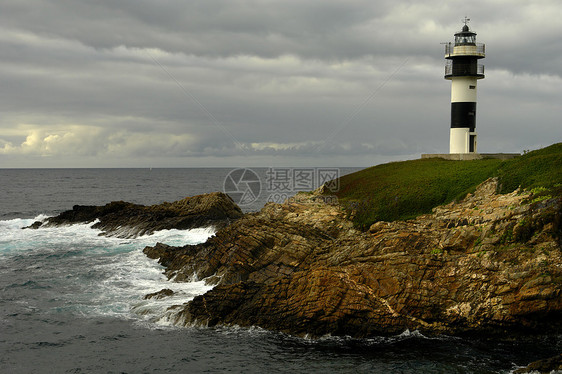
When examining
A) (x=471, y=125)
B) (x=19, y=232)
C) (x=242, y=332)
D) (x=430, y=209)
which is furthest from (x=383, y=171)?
(x=19, y=232)

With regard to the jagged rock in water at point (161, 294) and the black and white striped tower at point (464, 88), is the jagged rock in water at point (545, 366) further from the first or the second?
the black and white striped tower at point (464, 88)

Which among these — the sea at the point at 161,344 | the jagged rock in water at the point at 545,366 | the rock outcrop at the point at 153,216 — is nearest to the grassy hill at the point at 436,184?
the jagged rock in water at the point at 545,366

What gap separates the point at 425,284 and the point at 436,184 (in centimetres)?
1460

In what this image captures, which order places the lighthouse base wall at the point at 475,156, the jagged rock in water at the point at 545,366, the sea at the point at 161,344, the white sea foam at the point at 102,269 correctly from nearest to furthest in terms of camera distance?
1. the jagged rock in water at the point at 545,366
2. the sea at the point at 161,344
3. the white sea foam at the point at 102,269
4. the lighthouse base wall at the point at 475,156

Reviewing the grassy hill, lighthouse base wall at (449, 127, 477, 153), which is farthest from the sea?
lighthouse base wall at (449, 127, 477, 153)

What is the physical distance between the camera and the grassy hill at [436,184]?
1163 inches

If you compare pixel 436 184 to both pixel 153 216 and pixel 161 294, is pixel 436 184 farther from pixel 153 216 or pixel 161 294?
pixel 153 216

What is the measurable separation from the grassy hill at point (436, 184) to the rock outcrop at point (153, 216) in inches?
577

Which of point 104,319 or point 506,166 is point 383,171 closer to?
point 506,166

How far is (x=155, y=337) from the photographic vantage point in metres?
23.1

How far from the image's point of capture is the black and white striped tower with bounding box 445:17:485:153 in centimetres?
4916

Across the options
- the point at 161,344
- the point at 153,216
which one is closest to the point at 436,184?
the point at 161,344

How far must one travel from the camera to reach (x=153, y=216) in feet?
168

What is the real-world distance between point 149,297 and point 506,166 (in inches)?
988
